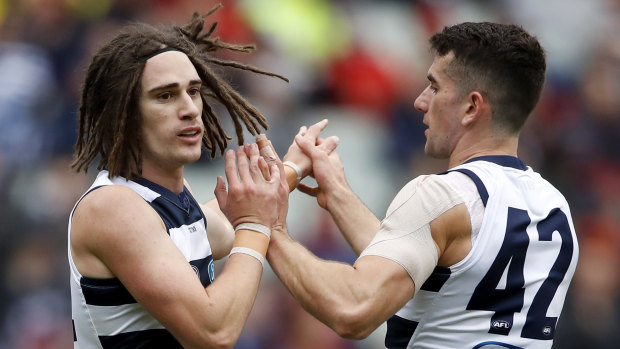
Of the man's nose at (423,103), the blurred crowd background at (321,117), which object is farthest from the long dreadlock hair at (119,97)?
the blurred crowd background at (321,117)

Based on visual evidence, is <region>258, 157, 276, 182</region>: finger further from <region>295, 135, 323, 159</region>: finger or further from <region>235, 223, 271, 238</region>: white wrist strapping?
<region>295, 135, 323, 159</region>: finger

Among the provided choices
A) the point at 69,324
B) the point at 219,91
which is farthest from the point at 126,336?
the point at 69,324

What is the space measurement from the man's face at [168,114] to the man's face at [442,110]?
1.03 metres

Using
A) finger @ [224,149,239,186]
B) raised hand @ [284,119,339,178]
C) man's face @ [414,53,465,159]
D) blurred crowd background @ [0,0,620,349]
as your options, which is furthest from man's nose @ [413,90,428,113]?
blurred crowd background @ [0,0,620,349]

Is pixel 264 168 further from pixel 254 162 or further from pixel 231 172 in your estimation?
pixel 231 172

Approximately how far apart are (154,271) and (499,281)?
1338mm

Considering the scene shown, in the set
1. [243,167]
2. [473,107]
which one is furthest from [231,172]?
[473,107]

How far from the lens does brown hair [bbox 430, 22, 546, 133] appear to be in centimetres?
397

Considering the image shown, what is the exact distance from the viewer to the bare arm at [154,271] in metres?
3.41

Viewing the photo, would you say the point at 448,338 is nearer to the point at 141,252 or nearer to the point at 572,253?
the point at 572,253

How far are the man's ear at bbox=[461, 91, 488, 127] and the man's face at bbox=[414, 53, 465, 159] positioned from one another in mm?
27

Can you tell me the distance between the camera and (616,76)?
9.61 meters

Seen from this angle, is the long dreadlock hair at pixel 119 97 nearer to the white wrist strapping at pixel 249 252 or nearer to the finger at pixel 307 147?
the white wrist strapping at pixel 249 252

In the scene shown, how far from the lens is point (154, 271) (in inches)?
134
